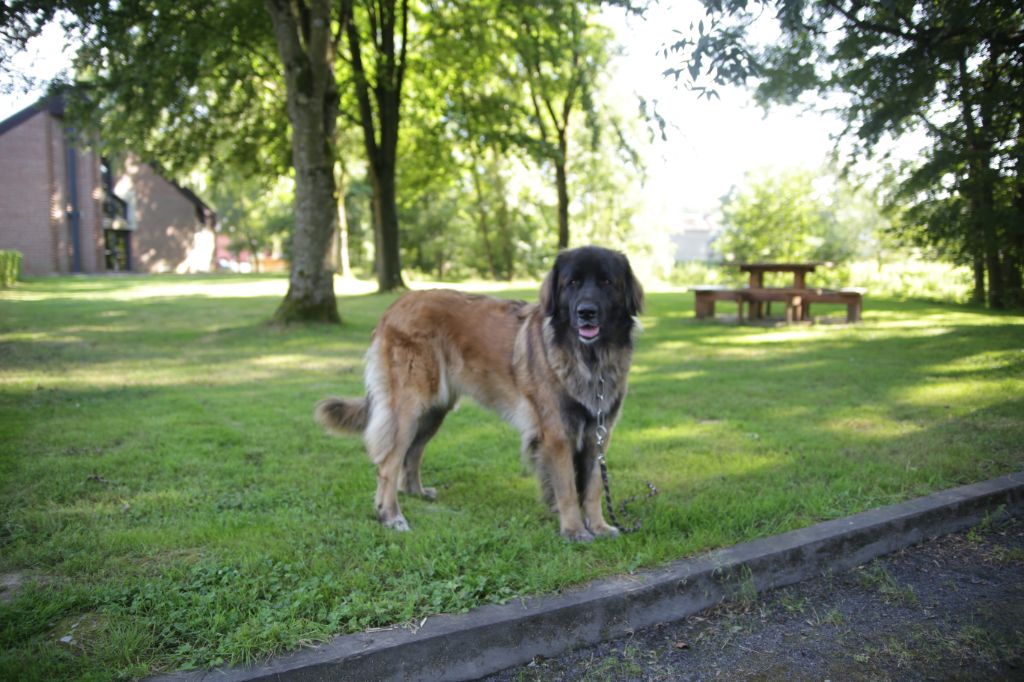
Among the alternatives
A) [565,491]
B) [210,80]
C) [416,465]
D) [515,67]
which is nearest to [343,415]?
[416,465]

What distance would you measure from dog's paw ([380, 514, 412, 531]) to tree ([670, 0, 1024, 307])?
361 centimetres

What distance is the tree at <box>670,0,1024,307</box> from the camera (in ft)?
16.8

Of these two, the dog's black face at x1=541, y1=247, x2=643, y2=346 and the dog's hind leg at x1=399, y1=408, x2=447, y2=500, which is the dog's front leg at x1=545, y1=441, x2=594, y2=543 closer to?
the dog's black face at x1=541, y1=247, x2=643, y2=346

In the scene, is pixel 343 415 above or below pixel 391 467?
→ above

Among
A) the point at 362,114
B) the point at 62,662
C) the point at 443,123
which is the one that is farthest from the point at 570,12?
the point at 62,662

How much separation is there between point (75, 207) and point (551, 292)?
45198mm

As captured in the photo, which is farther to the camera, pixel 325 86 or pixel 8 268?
pixel 8 268

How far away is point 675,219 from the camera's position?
5384cm

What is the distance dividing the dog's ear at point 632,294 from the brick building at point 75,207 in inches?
1588

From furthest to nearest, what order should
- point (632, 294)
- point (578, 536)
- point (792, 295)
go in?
point (792, 295)
point (632, 294)
point (578, 536)

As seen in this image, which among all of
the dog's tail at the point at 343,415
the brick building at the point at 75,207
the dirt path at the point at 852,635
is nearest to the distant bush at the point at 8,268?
the brick building at the point at 75,207

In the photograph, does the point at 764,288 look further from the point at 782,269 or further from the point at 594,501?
the point at 594,501

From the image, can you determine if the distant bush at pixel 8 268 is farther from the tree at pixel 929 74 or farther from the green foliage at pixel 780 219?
the green foliage at pixel 780 219

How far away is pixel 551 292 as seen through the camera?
455 centimetres
